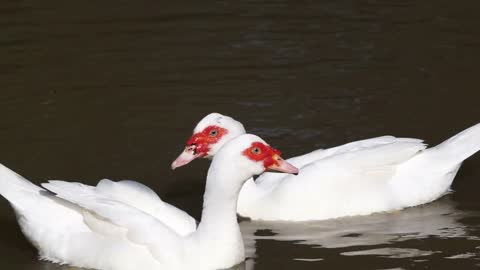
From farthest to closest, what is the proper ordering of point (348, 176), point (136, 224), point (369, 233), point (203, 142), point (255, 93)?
1. point (255, 93)
2. point (348, 176)
3. point (203, 142)
4. point (369, 233)
5. point (136, 224)

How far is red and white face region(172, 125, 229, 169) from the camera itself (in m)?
9.83

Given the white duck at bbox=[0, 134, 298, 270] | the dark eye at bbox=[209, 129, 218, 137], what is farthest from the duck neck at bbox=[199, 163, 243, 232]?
the dark eye at bbox=[209, 129, 218, 137]

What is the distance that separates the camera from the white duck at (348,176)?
9.90 meters

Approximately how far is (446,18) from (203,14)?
2795mm

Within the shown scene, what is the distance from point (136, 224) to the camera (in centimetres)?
863

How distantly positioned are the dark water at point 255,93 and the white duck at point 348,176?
13 cm

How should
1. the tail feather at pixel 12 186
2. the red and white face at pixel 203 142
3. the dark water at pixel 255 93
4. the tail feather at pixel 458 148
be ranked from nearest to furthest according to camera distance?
the tail feather at pixel 12 186
the dark water at pixel 255 93
the red and white face at pixel 203 142
the tail feather at pixel 458 148

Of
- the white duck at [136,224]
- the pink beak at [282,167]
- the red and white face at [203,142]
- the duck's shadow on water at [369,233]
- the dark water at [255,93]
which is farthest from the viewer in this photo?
the red and white face at [203,142]

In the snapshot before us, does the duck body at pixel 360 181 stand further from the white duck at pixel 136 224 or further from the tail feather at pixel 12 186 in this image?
the tail feather at pixel 12 186

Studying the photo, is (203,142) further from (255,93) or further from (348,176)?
(255,93)

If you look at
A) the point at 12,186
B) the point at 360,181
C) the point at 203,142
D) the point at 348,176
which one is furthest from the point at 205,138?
the point at 12,186

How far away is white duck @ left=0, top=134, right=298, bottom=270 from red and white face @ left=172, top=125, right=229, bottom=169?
84 centimetres

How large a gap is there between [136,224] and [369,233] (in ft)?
6.21

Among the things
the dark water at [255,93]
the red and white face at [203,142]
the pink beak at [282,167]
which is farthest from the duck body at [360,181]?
the pink beak at [282,167]
